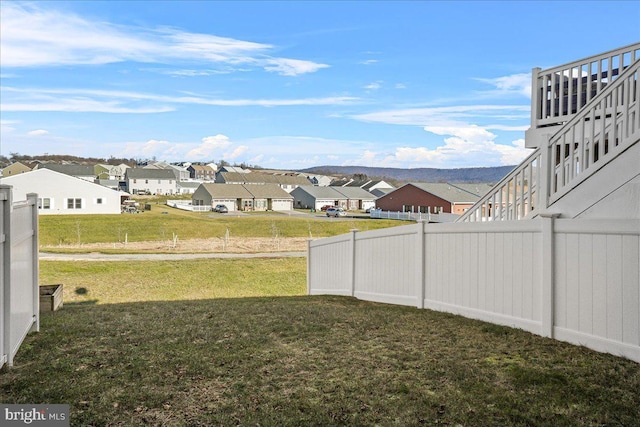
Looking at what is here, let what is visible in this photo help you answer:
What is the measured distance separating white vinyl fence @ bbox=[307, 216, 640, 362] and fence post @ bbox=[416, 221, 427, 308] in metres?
0.02

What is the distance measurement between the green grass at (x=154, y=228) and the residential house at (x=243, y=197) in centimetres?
1888

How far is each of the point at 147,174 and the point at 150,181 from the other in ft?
4.27

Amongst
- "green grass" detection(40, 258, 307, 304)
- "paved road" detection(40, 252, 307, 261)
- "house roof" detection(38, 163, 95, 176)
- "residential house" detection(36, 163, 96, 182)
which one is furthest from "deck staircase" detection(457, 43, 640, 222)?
"house roof" detection(38, 163, 95, 176)

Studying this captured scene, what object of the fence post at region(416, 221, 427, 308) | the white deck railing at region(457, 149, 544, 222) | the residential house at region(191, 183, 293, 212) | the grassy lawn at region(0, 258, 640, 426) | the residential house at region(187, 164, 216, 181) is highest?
the residential house at region(187, 164, 216, 181)

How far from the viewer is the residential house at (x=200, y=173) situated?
128 meters

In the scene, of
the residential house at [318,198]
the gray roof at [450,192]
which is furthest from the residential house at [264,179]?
the gray roof at [450,192]

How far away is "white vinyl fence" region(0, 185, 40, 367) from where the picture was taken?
4750 mm

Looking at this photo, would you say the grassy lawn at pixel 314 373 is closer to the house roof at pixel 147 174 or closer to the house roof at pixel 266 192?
the house roof at pixel 266 192

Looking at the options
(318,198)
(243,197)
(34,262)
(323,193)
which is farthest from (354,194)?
(34,262)

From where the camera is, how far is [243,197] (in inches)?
2512

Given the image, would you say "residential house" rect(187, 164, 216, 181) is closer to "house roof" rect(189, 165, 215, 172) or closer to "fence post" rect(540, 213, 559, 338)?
"house roof" rect(189, 165, 215, 172)

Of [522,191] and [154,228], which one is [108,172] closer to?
[154,228]

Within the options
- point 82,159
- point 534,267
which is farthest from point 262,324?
point 82,159

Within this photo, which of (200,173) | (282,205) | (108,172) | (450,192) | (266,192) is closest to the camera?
(450,192)
